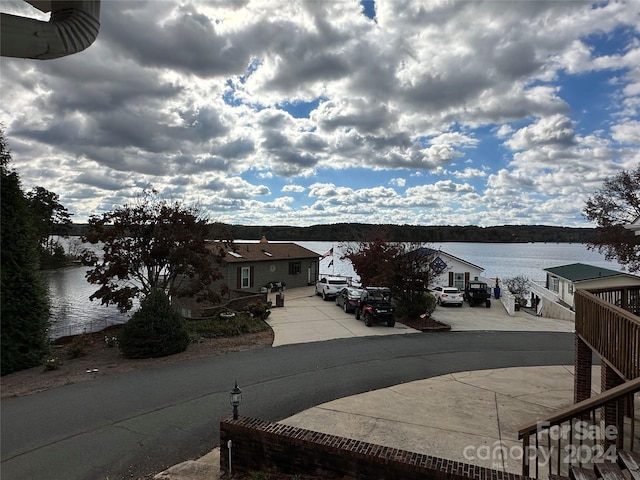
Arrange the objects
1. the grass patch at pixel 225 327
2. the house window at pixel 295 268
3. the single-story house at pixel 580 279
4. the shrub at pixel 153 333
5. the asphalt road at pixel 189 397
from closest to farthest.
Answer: the asphalt road at pixel 189 397 < the shrub at pixel 153 333 < the grass patch at pixel 225 327 < the single-story house at pixel 580 279 < the house window at pixel 295 268

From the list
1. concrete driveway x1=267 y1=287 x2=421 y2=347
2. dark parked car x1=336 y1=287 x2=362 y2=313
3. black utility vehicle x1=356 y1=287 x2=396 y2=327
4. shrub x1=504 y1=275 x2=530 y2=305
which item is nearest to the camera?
concrete driveway x1=267 y1=287 x2=421 y2=347

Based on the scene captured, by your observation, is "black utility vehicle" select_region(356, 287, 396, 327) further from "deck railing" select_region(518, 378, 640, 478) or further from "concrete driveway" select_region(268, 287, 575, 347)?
"deck railing" select_region(518, 378, 640, 478)

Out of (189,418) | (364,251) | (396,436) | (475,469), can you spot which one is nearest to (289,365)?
(189,418)

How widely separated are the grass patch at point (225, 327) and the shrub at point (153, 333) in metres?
2.21

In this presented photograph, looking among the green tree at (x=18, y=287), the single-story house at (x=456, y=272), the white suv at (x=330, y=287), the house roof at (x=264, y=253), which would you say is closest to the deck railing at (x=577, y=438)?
the green tree at (x=18, y=287)

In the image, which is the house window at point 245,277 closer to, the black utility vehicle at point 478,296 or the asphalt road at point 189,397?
the asphalt road at point 189,397

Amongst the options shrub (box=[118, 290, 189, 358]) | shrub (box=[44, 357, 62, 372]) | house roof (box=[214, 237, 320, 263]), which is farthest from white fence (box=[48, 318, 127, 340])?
shrub (box=[118, 290, 189, 358])

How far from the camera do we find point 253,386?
9.98m

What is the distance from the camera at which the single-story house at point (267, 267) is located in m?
28.1

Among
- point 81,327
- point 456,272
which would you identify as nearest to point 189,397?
point 81,327

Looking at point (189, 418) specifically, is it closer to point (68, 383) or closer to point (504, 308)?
point (68, 383)

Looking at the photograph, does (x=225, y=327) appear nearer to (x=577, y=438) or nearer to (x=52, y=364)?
(x=52, y=364)

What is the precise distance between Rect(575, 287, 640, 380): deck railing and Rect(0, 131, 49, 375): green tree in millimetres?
15849

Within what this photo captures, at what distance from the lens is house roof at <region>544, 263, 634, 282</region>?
88.3 ft
